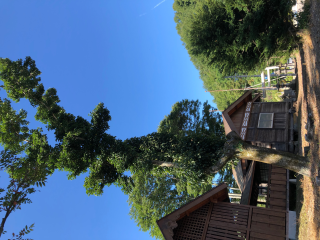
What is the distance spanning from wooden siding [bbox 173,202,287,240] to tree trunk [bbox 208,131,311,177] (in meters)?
2.94

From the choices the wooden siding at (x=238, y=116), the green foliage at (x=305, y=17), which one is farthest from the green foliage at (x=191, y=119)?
the green foliage at (x=305, y=17)

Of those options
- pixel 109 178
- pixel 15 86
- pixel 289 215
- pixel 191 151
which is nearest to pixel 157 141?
pixel 191 151

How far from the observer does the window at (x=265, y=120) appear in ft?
52.9

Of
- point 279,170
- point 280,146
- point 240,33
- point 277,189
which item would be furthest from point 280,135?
point 240,33

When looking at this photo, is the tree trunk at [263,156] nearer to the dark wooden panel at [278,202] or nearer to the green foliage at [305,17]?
the dark wooden panel at [278,202]

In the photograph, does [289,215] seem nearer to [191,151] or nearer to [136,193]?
[191,151]

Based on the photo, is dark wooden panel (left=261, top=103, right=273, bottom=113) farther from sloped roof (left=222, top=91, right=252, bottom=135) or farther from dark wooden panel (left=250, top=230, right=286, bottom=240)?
dark wooden panel (left=250, top=230, right=286, bottom=240)

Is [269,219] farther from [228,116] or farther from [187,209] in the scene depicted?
[228,116]

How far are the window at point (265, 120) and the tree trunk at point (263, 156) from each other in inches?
296

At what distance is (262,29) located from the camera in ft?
52.7

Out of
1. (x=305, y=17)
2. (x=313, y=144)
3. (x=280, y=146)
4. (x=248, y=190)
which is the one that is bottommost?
(x=248, y=190)

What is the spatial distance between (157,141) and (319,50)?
426 inches

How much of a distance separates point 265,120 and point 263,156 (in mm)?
8185

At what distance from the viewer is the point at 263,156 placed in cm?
941
